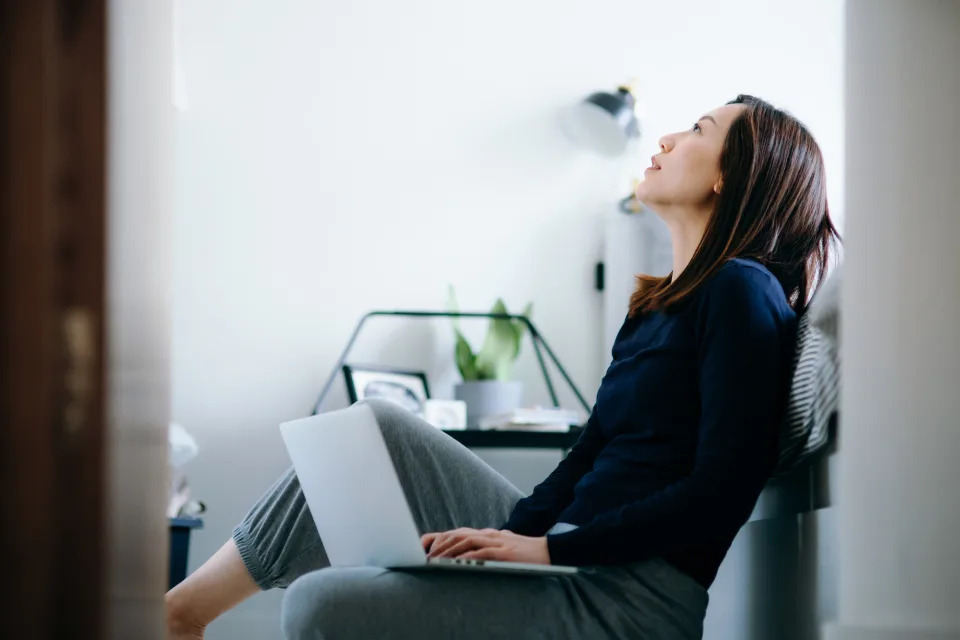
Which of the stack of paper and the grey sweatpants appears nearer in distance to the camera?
the grey sweatpants

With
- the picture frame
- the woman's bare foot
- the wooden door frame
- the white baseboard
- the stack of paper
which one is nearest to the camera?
the wooden door frame

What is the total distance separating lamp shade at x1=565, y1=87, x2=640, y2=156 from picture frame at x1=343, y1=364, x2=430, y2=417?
2.53ft

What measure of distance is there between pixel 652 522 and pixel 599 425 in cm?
40

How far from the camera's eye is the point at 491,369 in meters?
2.73

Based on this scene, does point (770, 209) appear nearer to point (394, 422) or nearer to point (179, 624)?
point (394, 422)

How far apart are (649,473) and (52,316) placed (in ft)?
2.64

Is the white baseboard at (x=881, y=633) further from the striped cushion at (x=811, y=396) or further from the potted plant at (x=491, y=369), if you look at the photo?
the potted plant at (x=491, y=369)

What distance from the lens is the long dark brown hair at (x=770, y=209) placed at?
1328 mm

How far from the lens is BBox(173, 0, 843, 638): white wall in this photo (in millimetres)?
2822

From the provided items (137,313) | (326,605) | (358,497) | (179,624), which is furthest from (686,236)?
(137,313)

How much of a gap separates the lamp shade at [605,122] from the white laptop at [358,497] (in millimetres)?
1673

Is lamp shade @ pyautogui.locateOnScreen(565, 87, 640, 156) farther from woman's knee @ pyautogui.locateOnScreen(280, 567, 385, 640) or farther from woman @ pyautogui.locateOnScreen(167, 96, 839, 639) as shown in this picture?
woman's knee @ pyautogui.locateOnScreen(280, 567, 385, 640)

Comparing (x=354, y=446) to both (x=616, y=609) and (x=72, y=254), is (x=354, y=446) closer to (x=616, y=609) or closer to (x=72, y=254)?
(x=616, y=609)

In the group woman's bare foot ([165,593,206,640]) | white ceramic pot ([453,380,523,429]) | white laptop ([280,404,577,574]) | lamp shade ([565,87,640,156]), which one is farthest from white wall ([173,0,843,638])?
white laptop ([280,404,577,574])
